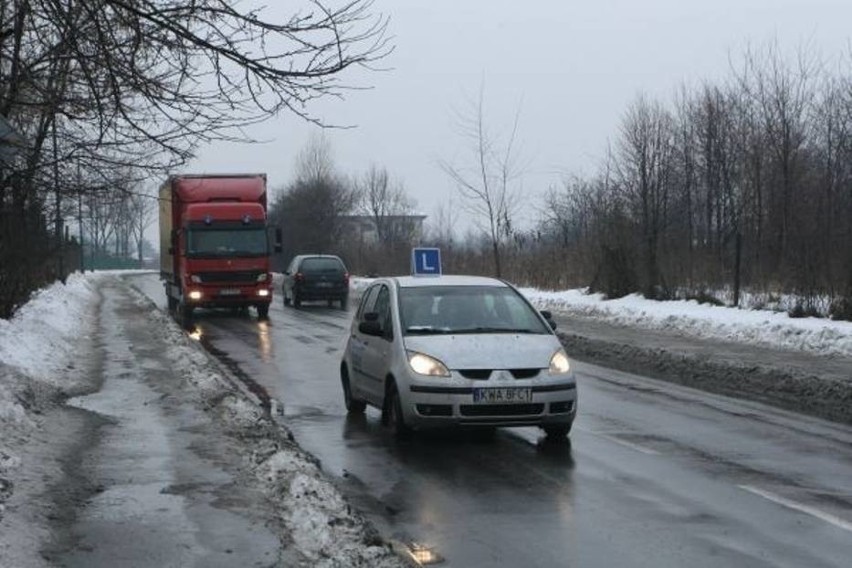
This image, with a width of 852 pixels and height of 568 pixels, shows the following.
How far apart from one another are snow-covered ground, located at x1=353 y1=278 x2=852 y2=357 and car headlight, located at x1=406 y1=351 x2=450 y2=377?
34.9 feet

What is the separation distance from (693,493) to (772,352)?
11295mm

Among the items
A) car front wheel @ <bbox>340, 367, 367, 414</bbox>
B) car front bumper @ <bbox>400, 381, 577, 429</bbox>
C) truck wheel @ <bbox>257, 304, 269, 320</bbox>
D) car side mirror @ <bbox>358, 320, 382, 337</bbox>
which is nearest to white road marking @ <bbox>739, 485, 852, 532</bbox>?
car front bumper @ <bbox>400, 381, 577, 429</bbox>

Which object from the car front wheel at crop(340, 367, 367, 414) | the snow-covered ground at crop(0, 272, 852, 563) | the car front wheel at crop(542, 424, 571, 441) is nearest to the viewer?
the snow-covered ground at crop(0, 272, 852, 563)

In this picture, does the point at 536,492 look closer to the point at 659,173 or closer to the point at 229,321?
the point at 229,321

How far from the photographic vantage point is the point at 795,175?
29.2 meters

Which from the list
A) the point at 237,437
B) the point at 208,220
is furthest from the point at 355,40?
the point at 208,220

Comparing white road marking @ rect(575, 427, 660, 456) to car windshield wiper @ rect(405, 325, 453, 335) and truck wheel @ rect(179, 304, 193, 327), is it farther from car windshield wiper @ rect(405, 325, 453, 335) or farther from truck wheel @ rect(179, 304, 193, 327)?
truck wheel @ rect(179, 304, 193, 327)

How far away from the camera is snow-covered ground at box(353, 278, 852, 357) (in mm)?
18297

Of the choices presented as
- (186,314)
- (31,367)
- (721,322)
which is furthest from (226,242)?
(31,367)

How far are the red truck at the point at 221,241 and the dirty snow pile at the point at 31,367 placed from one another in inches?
135

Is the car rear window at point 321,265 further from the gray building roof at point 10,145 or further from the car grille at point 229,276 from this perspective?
the gray building roof at point 10,145

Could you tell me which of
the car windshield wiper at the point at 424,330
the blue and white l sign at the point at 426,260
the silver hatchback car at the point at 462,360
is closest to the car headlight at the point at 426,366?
the silver hatchback car at the point at 462,360

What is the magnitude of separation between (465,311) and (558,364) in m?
1.27

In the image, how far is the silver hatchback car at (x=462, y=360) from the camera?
28.9 ft
